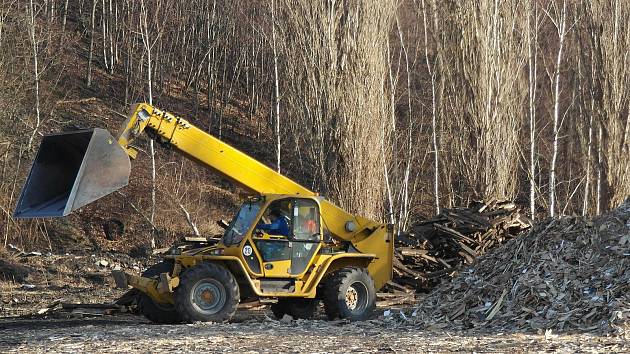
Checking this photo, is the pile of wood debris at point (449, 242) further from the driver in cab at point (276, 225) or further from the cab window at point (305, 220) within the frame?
the driver in cab at point (276, 225)

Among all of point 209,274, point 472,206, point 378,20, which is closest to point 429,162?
point 378,20

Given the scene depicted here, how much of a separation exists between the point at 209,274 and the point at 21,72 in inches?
535

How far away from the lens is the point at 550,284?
12.6 m

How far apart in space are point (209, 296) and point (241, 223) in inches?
45.1

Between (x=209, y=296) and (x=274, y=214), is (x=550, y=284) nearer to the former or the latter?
(x=274, y=214)

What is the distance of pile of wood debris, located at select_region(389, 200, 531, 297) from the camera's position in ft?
57.0

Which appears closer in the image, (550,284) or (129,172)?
(550,284)

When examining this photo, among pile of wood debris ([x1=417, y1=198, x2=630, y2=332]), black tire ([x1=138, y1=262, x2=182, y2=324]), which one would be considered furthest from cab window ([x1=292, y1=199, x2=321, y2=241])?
black tire ([x1=138, y1=262, x2=182, y2=324])

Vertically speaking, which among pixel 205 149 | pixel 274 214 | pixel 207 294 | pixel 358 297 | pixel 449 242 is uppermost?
pixel 205 149

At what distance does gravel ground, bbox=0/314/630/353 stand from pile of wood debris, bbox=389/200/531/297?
13.6ft

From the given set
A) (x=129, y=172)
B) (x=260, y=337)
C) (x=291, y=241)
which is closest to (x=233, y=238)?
(x=291, y=241)

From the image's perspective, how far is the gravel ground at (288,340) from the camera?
10469mm

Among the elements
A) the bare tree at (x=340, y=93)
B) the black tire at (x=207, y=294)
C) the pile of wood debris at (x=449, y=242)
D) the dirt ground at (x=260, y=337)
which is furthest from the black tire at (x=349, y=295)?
the bare tree at (x=340, y=93)

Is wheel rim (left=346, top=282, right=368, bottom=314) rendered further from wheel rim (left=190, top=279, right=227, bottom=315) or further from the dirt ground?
wheel rim (left=190, top=279, right=227, bottom=315)
